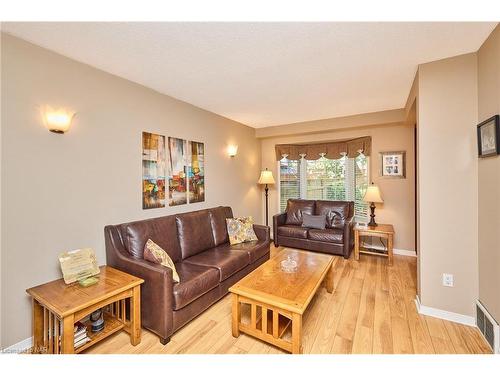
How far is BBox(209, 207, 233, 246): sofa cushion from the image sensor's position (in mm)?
3164

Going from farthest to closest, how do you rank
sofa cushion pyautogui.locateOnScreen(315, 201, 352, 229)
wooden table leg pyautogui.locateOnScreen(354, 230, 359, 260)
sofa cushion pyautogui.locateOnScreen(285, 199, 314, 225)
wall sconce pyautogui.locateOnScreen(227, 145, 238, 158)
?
sofa cushion pyautogui.locateOnScreen(285, 199, 314, 225), sofa cushion pyautogui.locateOnScreen(315, 201, 352, 229), wall sconce pyautogui.locateOnScreen(227, 145, 238, 158), wooden table leg pyautogui.locateOnScreen(354, 230, 359, 260)

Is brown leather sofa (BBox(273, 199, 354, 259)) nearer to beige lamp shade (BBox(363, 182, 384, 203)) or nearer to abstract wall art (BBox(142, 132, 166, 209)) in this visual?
beige lamp shade (BBox(363, 182, 384, 203))

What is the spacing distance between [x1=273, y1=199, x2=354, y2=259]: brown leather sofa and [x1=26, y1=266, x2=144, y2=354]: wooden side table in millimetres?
2809

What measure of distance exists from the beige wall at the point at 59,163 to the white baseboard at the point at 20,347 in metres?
0.04

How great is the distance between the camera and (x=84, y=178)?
2.06 m


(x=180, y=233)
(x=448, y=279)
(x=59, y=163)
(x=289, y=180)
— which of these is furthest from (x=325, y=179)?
(x=59, y=163)

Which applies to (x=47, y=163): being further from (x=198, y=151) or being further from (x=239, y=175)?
(x=239, y=175)

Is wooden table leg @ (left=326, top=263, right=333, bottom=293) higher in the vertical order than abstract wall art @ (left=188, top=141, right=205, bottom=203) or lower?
Answer: lower

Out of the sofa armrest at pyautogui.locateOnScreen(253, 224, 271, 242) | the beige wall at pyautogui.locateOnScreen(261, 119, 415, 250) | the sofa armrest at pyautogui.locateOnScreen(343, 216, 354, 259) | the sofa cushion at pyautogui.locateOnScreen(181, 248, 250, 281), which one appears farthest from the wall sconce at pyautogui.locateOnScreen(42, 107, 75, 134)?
the sofa armrest at pyautogui.locateOnScreen(343, 216, 354, 259)

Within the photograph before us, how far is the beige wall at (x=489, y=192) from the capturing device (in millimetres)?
1638

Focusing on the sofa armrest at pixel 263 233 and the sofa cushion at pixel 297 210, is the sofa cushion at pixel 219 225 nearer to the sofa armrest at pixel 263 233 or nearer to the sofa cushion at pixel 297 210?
the sofa armrest at pixel 263 233

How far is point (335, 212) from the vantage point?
415cm

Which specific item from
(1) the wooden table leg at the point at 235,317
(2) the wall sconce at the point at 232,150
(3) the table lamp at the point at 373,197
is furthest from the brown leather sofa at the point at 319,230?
(1) the wooden table leg at the point at 235,317

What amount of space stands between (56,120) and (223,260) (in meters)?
1.98
